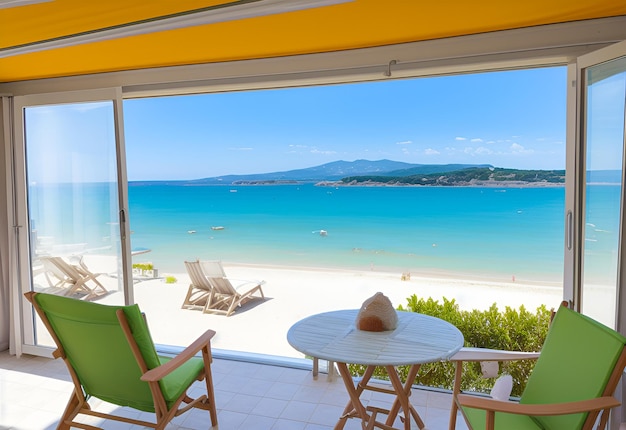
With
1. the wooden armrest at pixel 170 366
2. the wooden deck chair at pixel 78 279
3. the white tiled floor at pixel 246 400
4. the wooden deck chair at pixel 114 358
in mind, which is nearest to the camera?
the wooden armrest at pixel 170 366

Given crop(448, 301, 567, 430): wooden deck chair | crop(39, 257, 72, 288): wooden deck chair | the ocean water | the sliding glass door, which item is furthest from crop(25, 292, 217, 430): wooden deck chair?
the ocean water

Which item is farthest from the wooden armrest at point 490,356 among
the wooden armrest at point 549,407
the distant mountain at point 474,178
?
the distant mountain at point 474,178

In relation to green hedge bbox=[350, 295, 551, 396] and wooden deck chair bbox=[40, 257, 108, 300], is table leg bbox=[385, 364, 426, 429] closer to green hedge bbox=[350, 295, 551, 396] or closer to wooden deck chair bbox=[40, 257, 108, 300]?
green hedge bbox=[350, 295, 551, 396]

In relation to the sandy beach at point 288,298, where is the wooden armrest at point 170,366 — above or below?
above

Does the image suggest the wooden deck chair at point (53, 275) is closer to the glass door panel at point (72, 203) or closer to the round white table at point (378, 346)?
the glass door panel at point (72, 203)

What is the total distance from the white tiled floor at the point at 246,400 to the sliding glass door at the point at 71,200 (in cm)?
76

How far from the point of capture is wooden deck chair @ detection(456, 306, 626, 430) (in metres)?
1.77

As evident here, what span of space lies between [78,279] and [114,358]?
2.11 metres

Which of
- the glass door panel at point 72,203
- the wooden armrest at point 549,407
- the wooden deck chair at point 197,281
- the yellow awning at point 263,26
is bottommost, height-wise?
the wooden deck chair at point 197,281

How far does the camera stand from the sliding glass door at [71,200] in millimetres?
4008

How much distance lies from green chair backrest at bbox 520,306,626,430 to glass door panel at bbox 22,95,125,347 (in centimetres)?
333

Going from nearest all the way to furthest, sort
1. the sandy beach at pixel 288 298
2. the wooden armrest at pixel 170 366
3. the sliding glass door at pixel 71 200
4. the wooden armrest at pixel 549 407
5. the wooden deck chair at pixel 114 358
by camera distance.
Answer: the wooden armrest at pixel 549 407 → the wooden armrest at pixel 170 366 → the wooden deck chair at pixel 114 358 → the sliding glass door at pixel 71 200 → the sandy beach at pixel 288 298

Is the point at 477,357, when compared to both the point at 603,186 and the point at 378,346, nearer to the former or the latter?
the point at 378,346

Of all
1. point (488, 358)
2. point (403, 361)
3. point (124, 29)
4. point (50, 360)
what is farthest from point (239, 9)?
point (50, 360)
